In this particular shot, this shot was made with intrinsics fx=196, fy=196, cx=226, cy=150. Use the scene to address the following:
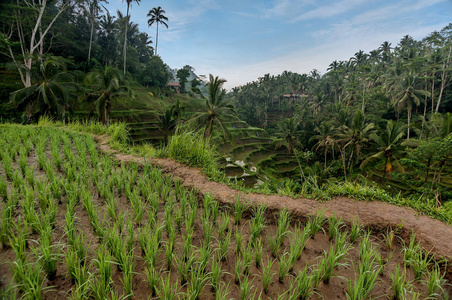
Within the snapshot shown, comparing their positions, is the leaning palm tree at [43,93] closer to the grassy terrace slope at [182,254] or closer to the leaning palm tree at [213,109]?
the leaning palm tree at [213,109]

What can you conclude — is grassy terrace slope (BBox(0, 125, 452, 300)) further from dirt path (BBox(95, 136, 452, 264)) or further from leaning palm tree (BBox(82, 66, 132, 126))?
leaning palm tree (BBox(82, 66, 132, 126))

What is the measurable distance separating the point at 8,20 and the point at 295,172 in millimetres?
30494

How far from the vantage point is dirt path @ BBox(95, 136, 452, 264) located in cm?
218

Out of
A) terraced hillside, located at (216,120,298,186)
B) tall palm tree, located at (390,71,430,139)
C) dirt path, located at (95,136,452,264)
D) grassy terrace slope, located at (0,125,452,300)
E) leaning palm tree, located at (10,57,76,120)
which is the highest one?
tall palm tree, located at (390,71,430,139)

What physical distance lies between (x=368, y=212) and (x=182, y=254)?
2.50 m

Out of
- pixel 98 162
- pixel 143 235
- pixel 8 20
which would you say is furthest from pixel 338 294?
pixel 8 20

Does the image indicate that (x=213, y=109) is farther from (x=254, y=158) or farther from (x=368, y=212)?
(x=368, y=212)

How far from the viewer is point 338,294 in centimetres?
161

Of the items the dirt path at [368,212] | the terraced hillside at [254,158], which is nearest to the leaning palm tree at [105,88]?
the terraced hillside at [254,158]

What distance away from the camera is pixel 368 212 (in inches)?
105

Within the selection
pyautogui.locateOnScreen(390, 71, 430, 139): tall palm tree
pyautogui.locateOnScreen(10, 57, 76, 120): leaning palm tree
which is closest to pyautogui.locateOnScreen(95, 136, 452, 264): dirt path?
pyautogui.locateOnScreen(10, 57, 76, 120): leaning palm tree

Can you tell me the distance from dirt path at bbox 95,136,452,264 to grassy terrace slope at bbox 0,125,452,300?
5 cm

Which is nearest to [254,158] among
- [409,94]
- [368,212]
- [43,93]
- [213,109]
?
[213,109]

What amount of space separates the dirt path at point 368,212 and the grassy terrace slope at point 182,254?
46 mm
